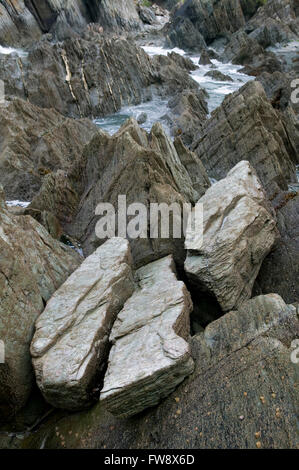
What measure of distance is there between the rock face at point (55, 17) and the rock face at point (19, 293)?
60.4m

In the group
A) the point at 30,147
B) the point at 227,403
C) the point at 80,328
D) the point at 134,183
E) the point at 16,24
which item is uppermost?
the point at 16,24

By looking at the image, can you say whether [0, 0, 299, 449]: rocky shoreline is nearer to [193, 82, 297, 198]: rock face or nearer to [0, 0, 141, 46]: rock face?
[193, 82, 297, 198]: rock face

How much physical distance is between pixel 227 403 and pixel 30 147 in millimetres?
15824

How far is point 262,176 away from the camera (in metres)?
15.8

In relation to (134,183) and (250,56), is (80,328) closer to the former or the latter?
(134,183)

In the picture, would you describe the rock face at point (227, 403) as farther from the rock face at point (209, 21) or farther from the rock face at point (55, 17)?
the rock face at point (209, 21)

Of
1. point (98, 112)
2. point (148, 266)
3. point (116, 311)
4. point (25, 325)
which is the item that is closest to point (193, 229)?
point (148, 266)

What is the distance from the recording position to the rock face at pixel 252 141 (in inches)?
626

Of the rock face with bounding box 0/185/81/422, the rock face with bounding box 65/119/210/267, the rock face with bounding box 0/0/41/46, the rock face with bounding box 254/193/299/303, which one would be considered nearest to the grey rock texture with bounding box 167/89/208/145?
the rock face with bounding box 65/119/210/267

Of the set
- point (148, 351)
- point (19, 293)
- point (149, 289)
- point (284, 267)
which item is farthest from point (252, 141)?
point (19, 293)

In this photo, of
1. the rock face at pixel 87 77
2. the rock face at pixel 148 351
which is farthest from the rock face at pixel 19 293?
the rock face at pixel 87 77

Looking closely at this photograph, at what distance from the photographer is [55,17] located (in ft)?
205

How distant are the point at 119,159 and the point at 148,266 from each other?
4462 millimetres
